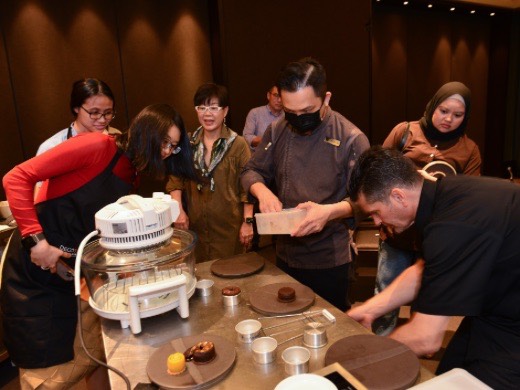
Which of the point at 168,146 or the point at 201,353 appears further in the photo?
the point at 168,146

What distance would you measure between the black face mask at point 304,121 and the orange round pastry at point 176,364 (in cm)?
106

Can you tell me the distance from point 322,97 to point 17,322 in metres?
1.49

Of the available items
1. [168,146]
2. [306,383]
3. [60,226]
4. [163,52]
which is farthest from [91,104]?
[163,52]

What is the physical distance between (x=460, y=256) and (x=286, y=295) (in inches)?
19.6

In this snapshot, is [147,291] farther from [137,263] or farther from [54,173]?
[54,173]

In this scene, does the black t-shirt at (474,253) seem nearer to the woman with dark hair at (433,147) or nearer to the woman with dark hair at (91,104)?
the woman with dark hair at (433,147)

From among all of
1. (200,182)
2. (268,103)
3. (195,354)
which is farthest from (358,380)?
(268,103)

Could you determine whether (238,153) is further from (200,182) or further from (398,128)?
(398,128)

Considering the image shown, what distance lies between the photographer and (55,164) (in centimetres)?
146

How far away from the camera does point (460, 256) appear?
1.06 metres

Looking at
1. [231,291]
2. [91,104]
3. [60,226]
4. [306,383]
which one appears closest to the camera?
[306,383]

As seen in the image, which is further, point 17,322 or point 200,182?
point 200,182

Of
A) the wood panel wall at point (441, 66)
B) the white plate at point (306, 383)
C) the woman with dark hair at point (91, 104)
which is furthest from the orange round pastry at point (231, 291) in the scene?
the wood panel wall at point (441, 66)

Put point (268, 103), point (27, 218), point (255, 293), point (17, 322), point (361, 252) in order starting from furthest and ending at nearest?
point (268, 103) → point (361, 252) → point (17, 322) → point (27, 218) → point (255, 293)
